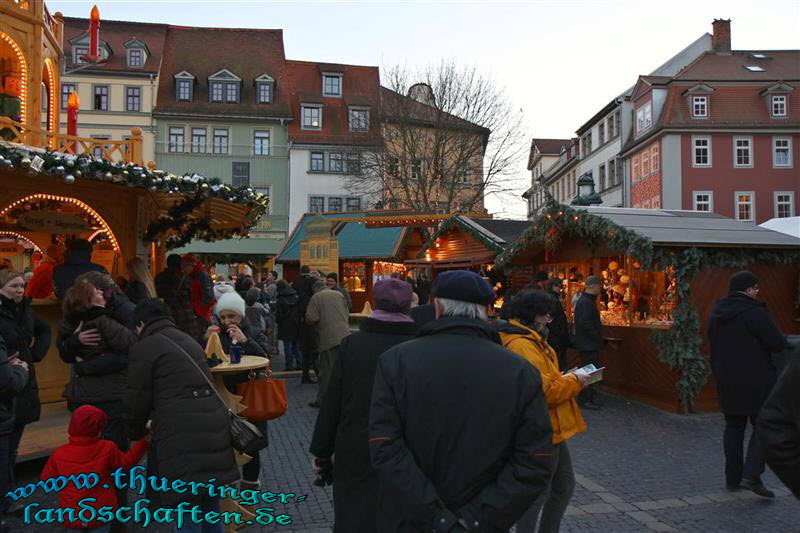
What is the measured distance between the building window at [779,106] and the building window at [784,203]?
14.6ft

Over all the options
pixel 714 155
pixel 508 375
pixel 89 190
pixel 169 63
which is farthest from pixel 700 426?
pixel 169 63

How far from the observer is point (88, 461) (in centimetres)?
387

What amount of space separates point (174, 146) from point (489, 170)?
752 inches

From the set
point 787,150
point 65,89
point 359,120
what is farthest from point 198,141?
point 787,150

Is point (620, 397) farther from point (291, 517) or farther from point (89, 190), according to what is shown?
point (89, 190)

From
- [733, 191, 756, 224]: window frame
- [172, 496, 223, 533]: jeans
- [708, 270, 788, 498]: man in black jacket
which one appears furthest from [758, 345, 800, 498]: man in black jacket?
[733, 191, 756, 224]: window frame

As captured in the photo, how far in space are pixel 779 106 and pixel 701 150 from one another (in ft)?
16.9

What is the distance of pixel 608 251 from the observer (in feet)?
37.1

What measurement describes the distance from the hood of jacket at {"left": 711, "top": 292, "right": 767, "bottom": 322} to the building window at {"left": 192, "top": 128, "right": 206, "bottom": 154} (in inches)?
1483

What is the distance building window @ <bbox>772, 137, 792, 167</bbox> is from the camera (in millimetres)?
38241

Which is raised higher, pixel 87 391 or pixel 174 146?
pixel 174 146

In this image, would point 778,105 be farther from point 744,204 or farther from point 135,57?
point 135,57

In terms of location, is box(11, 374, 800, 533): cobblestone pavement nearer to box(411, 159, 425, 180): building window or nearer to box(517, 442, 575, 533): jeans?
box(517, 442, 575, 533): jeans

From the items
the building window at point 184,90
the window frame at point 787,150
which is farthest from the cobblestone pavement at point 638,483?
the building window at point 184,90
